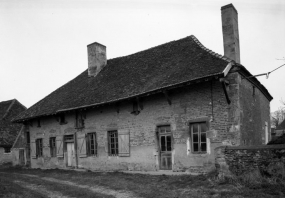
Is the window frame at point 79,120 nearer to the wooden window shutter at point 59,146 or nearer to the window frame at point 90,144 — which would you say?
the window frame at point 90,144

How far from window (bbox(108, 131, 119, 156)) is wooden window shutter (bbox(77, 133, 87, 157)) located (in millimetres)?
1875

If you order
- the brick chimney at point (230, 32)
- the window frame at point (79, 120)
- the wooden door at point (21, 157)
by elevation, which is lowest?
the wooden door at point (21, 157)

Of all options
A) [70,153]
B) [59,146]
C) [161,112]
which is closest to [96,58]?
Result: [59,146]

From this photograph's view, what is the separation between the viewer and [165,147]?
12008 mm

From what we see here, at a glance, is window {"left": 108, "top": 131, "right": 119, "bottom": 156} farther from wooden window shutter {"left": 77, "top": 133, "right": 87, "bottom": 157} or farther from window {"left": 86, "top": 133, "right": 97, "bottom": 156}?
wooden window shutter {"left": 77, "top": 133, "right": 87, "bottom": 157}

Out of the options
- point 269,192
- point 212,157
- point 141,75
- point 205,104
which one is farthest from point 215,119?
point 141,75

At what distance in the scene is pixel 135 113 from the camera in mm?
12883

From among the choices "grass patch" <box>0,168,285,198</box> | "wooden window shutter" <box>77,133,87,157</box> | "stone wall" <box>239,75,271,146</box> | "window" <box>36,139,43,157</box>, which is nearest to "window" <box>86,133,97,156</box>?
"wooden window shutter" <box>77,133,87,157</box>

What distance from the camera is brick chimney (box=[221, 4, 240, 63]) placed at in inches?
477

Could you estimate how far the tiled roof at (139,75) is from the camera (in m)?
11.3

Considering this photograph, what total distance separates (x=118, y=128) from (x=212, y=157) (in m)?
5.13

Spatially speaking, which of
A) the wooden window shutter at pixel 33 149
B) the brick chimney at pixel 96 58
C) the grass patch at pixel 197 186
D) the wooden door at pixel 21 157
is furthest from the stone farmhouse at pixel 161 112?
the wooden door at pixel 21 157

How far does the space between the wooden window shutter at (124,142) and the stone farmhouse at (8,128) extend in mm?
11675

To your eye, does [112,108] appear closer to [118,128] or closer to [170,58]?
[118,128]
